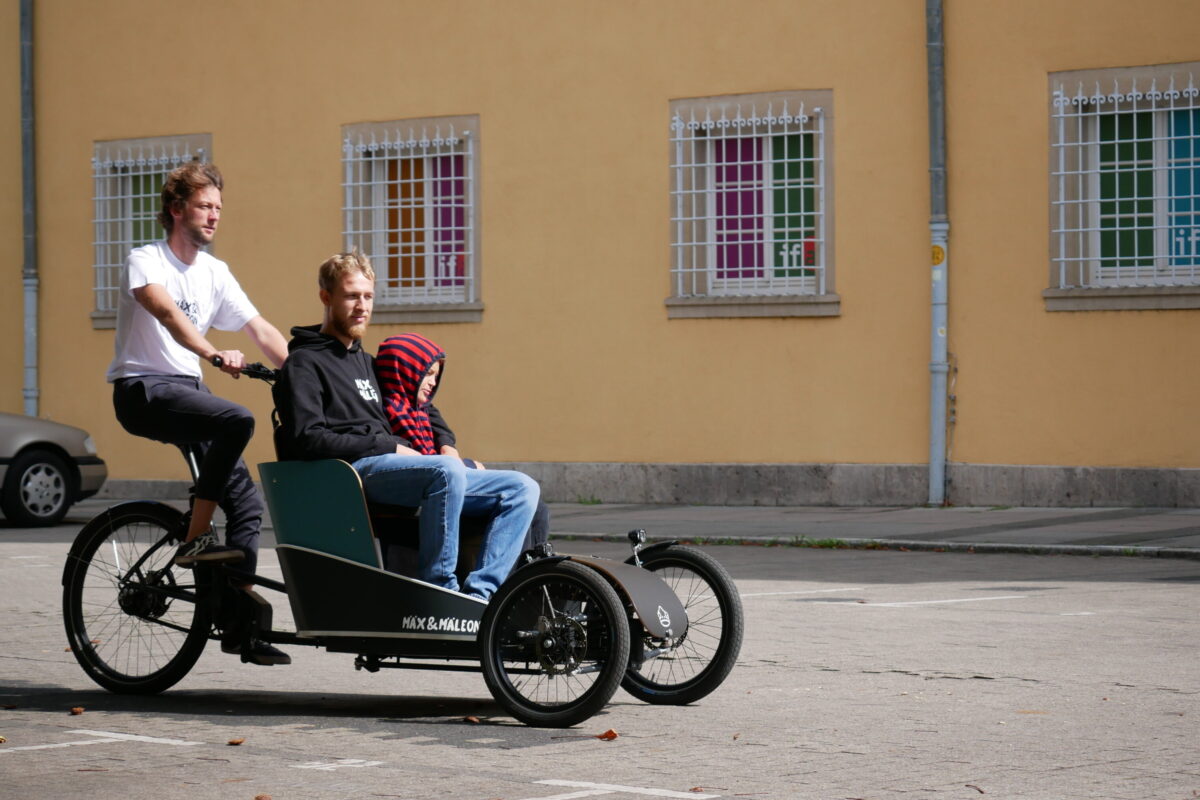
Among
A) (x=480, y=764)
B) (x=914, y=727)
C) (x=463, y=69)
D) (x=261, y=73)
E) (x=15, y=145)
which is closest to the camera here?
(x=480, y=764)

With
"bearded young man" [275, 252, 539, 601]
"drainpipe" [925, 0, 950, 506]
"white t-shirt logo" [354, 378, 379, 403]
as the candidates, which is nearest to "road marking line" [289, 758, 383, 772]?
"bearded young man" [275, 252, 539, 601]

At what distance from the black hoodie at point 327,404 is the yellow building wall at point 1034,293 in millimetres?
10260

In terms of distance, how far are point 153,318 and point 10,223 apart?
51.5 feet

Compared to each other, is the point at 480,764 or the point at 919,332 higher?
the point at 919,332

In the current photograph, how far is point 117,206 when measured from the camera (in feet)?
71.9

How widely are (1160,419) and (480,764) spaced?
1123cm

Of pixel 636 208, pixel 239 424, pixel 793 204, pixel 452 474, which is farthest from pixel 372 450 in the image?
pixel 636 208

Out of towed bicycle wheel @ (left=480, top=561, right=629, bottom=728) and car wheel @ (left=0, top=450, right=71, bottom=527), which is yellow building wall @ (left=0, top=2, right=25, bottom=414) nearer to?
car wheel @ (left=0, top=450, right=71, bottom=527)

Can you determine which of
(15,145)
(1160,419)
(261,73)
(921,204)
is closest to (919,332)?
(921,204)

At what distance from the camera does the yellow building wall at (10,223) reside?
22234mm

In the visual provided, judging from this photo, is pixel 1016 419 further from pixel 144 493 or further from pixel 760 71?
pixel 144 493

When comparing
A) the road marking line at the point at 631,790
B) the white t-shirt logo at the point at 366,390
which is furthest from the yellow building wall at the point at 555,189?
the road marking line at the point at 631,790

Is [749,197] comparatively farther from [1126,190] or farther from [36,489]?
[36,489]

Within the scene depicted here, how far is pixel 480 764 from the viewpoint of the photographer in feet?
19.6
